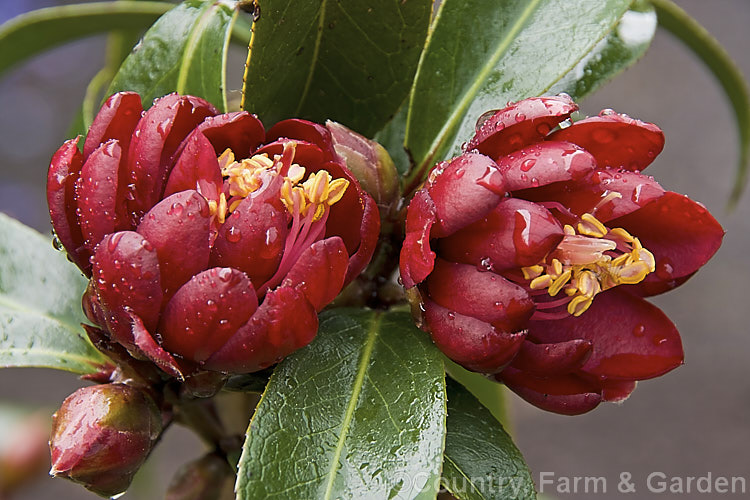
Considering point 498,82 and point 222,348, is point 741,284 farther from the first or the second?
point 222,348

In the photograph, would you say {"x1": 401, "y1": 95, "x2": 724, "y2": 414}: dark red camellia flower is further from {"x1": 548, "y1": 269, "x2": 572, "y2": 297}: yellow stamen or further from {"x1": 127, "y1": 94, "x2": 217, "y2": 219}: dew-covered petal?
{"x1": 127, "y1": 94, "x2": 217, "y2": 219}: dew-covered petal

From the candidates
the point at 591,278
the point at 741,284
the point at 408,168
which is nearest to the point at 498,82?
the point at 408,168

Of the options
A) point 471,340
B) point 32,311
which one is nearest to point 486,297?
point 471,340

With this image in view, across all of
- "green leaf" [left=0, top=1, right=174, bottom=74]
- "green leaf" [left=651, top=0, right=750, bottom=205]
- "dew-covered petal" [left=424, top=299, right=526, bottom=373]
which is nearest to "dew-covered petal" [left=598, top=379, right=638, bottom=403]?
"dew-covered petal" [left=424, top=299, right=526, bottom=373]

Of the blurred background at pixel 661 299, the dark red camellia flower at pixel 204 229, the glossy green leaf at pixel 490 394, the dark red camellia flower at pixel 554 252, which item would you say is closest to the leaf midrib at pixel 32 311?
the dark red camellia flower at pixel 204 229

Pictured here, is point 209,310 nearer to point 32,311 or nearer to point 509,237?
point 509,237
